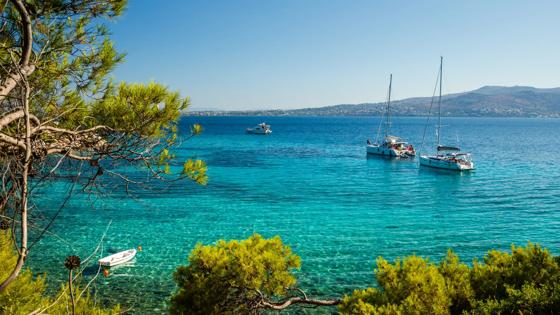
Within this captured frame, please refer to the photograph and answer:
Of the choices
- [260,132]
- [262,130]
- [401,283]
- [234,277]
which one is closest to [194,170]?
[234,277]

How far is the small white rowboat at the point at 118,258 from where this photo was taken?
14.7m

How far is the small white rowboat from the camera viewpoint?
14.7 m

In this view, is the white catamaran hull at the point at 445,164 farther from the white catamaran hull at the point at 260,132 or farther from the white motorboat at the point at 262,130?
the white motorboat at the point at 262,130

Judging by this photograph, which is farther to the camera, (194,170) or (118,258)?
(118,258)

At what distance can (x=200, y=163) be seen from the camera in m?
6.23

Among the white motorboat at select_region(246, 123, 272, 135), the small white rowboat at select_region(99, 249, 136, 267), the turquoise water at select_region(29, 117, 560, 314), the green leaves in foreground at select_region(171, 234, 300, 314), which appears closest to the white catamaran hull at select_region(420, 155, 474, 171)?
the turquoise water at select_region(29, 117, 560, 314)

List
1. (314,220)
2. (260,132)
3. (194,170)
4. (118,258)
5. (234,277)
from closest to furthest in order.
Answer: (194,170)
(234,277)
(118,258)
(314,220)
(260,132)

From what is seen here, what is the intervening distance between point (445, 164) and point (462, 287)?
38.9 meters

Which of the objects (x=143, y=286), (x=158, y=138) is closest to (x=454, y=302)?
(x=158, y=138)

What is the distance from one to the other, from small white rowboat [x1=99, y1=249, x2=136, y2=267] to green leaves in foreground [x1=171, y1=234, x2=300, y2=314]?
8.57 metres

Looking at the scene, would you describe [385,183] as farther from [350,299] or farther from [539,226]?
[350,299]

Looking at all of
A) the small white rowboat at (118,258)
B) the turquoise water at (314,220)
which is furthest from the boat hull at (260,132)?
the small white rowboat at (118,258)

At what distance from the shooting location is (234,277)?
7.12m

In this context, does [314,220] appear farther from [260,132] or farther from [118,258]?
[260,132]
